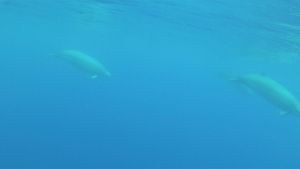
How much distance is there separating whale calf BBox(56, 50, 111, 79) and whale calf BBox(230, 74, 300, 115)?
16.2 feet

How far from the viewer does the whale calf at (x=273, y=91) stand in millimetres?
11336

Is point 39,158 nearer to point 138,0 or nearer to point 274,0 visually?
point 138,0

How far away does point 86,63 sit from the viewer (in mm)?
14773

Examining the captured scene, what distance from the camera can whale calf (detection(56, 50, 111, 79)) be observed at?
1474cm

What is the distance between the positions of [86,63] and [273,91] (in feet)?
19.5

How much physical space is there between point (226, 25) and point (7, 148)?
11388 mm

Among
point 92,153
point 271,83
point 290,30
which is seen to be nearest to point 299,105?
point 271,83

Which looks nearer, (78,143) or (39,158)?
(39,158)

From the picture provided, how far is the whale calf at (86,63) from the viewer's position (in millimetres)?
14736

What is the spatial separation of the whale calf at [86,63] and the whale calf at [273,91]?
4.94 meters

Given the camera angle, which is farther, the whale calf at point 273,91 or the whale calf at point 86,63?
the whale calf at point 86,63

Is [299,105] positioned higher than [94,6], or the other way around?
[94,6]

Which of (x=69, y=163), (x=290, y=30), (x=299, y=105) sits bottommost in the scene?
(x=69, y=163)

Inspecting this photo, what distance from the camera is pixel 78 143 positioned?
2336cm
